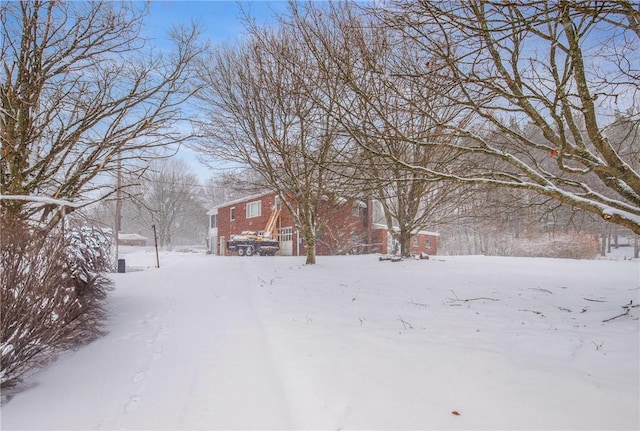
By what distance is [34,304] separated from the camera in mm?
3215

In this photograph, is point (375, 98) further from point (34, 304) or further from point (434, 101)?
point (34, 304)

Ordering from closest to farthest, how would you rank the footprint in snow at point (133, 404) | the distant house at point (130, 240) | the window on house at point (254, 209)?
the footprint in snow at point (133, 404)
the window on house at point (254, 209)
the distant house at point (130, 240)

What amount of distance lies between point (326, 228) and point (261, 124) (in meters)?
10.9

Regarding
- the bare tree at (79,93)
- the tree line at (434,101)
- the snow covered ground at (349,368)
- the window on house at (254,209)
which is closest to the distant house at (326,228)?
the window on house at (254,209)

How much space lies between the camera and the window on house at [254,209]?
25.9m

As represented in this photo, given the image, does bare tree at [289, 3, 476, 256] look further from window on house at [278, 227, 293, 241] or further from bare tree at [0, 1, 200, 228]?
window on house at [278, 227, 293, 241]

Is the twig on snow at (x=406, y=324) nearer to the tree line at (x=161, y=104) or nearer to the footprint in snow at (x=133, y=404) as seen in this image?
the tree line at (x=161, y=104)

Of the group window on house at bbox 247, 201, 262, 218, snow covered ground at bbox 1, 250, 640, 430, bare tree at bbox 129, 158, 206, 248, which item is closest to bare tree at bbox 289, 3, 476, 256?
snow covered ground at bbox 1, 250, 640, 430

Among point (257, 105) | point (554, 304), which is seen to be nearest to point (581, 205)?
point (554, 304)

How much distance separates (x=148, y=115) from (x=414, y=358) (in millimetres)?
5390

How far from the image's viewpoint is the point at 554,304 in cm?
582

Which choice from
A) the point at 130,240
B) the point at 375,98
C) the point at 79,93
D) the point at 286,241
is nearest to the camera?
the point at 79,93

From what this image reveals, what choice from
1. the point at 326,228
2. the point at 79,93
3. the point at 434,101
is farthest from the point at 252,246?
the point at 79,93

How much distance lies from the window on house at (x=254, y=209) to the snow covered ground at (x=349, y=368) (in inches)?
778
